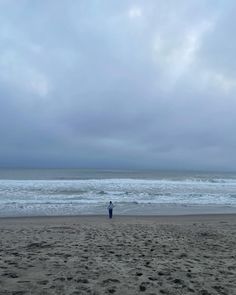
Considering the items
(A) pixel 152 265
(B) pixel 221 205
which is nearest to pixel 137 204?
(B) pixel 221 205

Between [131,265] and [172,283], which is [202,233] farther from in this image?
[172,283]

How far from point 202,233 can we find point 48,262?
6.98 meters

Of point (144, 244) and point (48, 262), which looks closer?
point (48, 262)

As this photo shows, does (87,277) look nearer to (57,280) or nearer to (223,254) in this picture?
(57,280)

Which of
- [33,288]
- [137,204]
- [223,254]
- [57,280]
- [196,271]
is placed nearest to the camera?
[33,288]

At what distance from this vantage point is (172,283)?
567 centimetres

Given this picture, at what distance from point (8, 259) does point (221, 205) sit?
22498 mm

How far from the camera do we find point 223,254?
830 centimetres

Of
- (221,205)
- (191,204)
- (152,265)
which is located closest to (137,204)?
(191,204)

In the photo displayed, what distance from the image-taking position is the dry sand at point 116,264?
5.42 meters

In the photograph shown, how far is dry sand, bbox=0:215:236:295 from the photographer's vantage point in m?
5.42

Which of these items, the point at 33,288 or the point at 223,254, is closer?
the point at 33,288

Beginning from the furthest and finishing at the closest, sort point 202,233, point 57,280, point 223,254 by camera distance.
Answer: point 202,233
point 223,254
point 57,280

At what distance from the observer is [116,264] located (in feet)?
22.6
